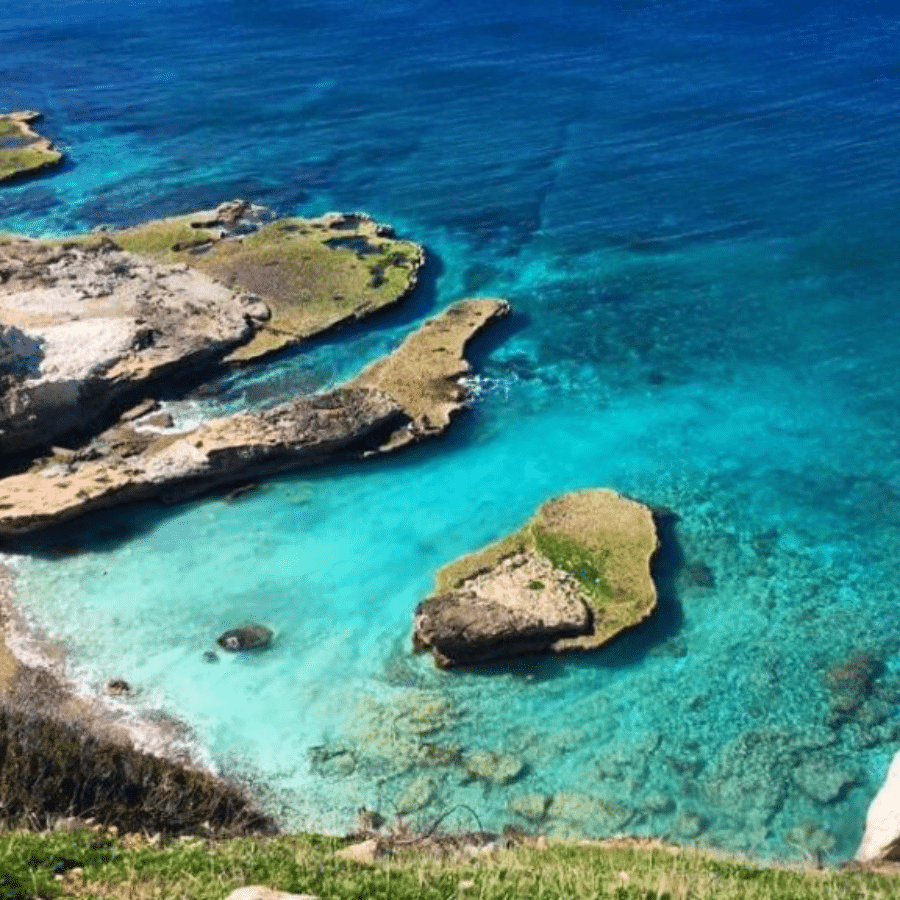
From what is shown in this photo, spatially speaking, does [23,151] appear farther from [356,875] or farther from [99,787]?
[356,875]

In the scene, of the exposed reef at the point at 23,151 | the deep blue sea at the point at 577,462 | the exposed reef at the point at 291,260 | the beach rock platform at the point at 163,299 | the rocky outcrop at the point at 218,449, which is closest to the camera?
the deep blue sea at the point at 577,462

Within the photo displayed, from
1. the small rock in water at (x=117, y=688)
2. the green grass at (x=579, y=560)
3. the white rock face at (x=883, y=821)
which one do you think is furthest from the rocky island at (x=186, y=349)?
the white rock face at (x=883, y=821)

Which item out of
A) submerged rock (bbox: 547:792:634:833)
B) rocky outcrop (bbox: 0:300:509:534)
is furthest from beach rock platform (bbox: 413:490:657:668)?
rocky outcrop (bbox: 0:300:509:534)

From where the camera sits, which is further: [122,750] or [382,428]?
[382,428]

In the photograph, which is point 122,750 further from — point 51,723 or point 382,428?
point 382,428

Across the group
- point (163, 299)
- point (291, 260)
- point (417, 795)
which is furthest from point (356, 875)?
point (291, 260)

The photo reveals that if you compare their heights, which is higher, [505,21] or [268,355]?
[505,21]

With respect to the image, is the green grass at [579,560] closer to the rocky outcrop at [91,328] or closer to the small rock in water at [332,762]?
the small rock in water at [332,762]

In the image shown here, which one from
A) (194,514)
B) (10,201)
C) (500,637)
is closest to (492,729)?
(500,637)
